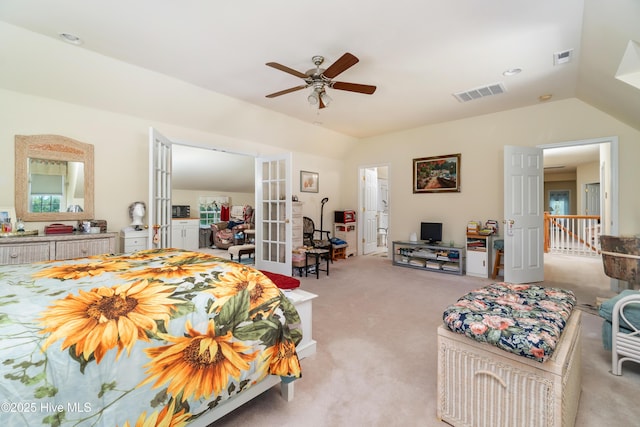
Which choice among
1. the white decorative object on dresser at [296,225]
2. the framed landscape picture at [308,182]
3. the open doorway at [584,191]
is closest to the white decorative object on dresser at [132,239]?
the white decorative object on dresser at [296,225]

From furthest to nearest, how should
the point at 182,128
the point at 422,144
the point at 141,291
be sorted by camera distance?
the point at 422,144 → the point at 182,128 → the point at 141,291

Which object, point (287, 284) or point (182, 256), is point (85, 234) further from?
point (287, 284)

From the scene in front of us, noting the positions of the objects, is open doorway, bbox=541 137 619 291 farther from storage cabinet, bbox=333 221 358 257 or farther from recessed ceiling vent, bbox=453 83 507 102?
storage cabinet, bbox=333 221 358 257

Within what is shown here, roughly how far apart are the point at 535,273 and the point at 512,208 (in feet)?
3.56

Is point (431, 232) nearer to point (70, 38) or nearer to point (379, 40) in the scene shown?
point (379, 40)

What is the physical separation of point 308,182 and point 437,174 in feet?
8.46

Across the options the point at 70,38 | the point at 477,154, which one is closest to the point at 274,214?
the point at 70,38

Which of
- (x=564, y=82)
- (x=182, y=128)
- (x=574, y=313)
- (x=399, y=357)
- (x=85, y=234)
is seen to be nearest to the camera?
(x=574, y=313)

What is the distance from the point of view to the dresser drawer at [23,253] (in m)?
2.54

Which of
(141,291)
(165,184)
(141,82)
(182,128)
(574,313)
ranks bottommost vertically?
(574,313)

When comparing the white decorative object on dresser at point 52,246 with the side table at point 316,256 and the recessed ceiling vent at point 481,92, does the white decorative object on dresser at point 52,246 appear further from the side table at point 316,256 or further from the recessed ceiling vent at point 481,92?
the recessed ceiling vent at point 481,92

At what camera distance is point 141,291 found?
1.24 meters

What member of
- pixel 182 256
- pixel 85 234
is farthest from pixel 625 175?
pixel 85 234

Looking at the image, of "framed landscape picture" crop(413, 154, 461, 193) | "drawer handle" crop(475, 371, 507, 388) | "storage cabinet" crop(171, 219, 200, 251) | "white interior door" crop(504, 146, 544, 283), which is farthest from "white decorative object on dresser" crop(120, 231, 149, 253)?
"white interior door" crop(504, 146, 544, 283)
